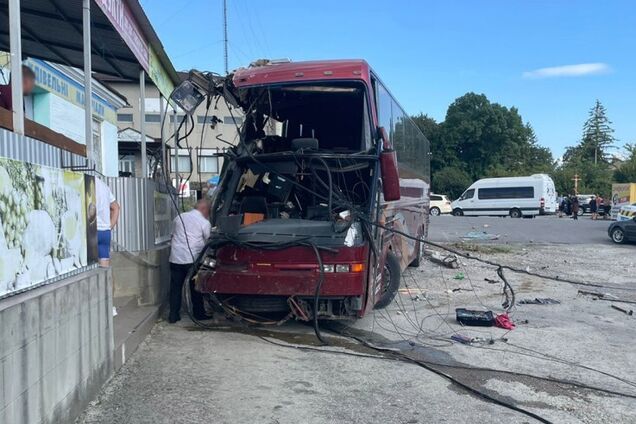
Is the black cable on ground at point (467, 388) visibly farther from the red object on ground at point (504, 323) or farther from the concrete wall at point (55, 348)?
the concrete wall at point (55, 348)

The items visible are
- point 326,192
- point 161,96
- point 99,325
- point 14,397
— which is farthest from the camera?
point 161,96

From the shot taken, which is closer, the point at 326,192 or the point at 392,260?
the point at 326,192

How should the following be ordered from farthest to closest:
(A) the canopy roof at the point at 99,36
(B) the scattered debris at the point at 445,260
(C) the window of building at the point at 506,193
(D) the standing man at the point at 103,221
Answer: (C) the window of building at the point at 506,193
(B) the scattered debris at the point at 445,260
(A) the canopy roof at the point at 99,36
(D) the standing man at the point at 103,221

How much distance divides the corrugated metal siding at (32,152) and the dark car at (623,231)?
19.0m

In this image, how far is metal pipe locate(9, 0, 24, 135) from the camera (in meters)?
3.98

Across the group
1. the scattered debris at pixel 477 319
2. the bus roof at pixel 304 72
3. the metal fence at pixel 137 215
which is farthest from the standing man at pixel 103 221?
the scattered debris at pixel 477 319

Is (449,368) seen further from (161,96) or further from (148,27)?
(161,96)

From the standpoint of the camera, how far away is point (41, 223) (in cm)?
393

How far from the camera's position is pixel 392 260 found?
8.70 meters

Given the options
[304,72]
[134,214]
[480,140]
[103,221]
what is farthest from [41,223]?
[480,140]

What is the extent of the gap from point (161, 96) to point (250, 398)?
19.6 ft

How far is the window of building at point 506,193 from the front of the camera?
3997 cm

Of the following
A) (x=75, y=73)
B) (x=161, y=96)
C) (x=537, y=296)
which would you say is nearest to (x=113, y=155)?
(x=75, y=73)

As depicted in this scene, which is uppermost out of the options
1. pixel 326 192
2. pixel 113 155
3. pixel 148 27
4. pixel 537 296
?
pixel 148 27
